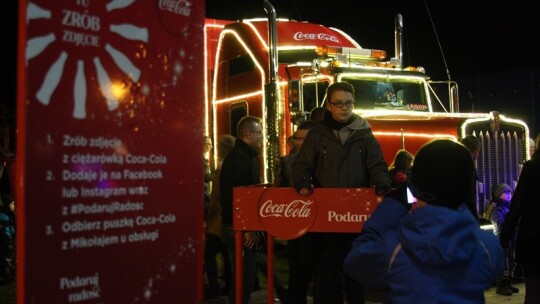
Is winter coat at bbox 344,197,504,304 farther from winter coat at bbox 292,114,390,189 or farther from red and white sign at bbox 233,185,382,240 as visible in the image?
winter coat at bbox 292,114,390,189

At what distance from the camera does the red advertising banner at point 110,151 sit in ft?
6.43

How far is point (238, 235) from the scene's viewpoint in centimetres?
489

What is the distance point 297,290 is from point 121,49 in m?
3.49

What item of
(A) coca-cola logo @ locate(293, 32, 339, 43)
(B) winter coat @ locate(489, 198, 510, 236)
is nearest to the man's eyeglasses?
(B) winter coat @ locate(489, 198, 510, 236)

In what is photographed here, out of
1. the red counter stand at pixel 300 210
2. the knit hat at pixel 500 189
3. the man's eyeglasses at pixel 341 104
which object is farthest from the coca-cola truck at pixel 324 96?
the red counter stand at pixel 300 210

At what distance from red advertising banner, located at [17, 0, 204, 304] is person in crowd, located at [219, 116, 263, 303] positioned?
321 cm

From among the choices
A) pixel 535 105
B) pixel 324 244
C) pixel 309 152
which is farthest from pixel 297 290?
pixel 535 105

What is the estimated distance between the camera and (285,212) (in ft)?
15.2

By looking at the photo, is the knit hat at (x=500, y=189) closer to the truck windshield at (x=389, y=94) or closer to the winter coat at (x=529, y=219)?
the truck windshield at (x=389, y=94)

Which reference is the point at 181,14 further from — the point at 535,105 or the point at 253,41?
the point at 535,105

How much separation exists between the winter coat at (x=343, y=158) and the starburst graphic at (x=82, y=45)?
270cm

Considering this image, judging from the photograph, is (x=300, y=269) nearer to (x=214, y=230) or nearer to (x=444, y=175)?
(x=214, y=230)

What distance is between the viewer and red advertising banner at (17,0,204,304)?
6.43 ft

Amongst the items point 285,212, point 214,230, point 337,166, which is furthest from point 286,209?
point 214,230
